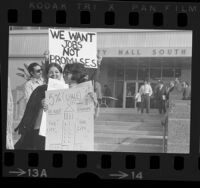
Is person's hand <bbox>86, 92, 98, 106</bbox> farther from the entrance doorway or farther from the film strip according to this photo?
the entrance doorway

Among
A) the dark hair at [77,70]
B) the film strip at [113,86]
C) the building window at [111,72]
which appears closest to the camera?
the film strip at [113,86]

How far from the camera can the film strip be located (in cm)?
709

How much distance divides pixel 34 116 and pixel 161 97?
1.82 m

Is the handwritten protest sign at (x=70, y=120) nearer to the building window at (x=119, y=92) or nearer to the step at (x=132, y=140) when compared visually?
the step at (x=132, y=140)

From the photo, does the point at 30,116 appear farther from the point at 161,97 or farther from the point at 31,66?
the point at 161,97

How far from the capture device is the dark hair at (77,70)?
24.0 feet

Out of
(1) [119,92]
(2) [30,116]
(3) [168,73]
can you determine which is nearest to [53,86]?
(2) [30,116]

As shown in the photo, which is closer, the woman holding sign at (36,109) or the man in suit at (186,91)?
the man in suit at (186,91)

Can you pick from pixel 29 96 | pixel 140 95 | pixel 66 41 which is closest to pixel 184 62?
pixel 140 95

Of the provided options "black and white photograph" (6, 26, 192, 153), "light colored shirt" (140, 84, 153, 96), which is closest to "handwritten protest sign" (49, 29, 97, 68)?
"black and white photograph" (6, 26, 192, 153)

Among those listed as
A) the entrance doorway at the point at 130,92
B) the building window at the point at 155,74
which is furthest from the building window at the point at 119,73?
the building window at the point at 155,74

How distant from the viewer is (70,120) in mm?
7297

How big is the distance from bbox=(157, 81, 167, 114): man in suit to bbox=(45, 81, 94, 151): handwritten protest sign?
94cm

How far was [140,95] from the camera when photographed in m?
7.23
